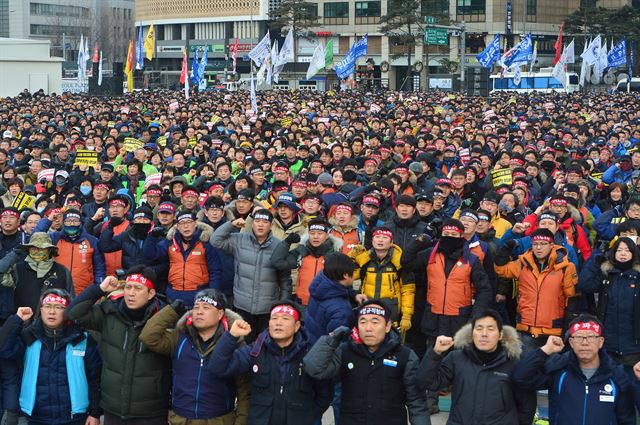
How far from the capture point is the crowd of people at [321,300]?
6031 mm

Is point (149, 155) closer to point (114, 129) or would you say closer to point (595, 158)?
point (114, 129)

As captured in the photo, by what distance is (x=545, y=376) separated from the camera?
5973 mm

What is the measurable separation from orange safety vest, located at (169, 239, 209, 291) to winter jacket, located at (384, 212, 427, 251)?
1707 mm

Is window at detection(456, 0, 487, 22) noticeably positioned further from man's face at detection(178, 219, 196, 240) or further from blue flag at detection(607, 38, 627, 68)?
man's face at detection(178, 219, 196, 240)

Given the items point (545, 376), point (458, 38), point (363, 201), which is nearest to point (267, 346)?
point (545, 376)

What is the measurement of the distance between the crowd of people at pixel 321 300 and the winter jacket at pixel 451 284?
14mm

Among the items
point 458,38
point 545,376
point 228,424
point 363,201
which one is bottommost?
point 228,424

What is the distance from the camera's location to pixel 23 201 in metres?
12.6

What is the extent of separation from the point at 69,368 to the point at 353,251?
9.06ft

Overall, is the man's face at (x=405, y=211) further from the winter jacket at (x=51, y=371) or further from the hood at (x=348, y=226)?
the winter jacket at (x=51, y=371)

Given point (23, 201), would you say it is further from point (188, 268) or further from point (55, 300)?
point (55, 300)

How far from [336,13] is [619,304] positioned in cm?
8439

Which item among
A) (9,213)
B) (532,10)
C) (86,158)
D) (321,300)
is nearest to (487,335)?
(321,300)

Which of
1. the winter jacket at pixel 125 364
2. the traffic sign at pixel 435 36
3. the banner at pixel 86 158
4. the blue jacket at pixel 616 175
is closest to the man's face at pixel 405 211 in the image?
the winter jacket at pixel 125 364
